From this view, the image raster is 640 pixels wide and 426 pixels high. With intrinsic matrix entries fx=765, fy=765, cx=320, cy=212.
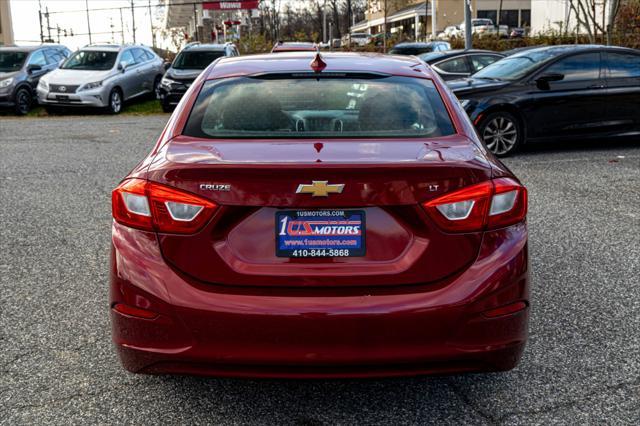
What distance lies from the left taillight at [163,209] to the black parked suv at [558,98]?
817 centimetres

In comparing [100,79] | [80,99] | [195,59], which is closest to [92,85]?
[100,79]

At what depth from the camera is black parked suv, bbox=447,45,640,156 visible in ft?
35.3

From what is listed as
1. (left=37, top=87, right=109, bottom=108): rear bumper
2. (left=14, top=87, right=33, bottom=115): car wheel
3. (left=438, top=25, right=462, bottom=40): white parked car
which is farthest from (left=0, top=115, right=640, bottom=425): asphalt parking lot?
(left=438, top=25, right=462, bottom=40): white parked car

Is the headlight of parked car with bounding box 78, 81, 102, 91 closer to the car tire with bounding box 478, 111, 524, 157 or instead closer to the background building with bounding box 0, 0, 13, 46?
the car tire with bounding box 478, 111, 524, 157

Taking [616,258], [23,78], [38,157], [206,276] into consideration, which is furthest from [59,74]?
[206,276]

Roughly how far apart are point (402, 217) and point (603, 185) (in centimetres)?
647

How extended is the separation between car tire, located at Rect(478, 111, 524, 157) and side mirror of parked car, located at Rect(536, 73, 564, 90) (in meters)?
0.61

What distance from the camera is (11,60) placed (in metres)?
20.6

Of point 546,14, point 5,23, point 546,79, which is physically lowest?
point 546,79

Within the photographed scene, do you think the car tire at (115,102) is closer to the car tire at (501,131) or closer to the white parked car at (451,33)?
the car tire at (501,131)

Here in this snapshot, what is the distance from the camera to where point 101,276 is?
17.6ft

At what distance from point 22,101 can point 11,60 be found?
4.44 feet

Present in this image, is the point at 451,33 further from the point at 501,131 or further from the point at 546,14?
the point at 501,131

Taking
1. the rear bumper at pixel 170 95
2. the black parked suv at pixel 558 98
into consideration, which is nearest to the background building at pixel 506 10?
the rear bumper at pixel 170 95
